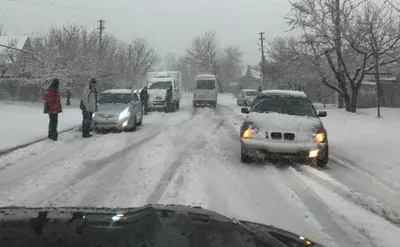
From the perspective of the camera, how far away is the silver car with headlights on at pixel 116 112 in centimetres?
1602

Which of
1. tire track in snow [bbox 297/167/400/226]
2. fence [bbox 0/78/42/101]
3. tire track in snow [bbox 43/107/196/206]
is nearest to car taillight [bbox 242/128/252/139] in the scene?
tire track in snow [bbox 297/167/400/226]

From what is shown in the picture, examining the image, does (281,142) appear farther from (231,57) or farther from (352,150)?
(231,57)

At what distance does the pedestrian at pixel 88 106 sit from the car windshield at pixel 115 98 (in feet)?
7.84

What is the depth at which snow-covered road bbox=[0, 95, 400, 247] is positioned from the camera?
571 centimetres

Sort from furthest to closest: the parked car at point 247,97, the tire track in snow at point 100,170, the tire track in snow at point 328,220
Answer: the parked car at point 247,97, the tire track in snow at point 100,170, the tire track in snow at point 328,220

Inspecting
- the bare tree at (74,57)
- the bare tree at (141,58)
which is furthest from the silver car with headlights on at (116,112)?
the bare tree at (141,58)

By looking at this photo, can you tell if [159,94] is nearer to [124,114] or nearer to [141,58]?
[124,114]

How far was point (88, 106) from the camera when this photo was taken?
14.8 m

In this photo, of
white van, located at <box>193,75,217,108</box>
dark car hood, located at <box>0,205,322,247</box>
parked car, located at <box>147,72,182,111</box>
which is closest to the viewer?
dark car hood, located at <box>0,205,322,247</box>

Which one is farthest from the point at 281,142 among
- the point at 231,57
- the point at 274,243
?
the point at 231,57

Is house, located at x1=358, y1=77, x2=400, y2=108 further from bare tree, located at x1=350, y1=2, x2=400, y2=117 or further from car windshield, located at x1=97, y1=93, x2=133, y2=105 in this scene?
car windshield, located at x1=97, y1=93, x2=133, y2=105

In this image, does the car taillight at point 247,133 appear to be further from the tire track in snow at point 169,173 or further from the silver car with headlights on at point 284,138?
the tire track in snow at point 169,173

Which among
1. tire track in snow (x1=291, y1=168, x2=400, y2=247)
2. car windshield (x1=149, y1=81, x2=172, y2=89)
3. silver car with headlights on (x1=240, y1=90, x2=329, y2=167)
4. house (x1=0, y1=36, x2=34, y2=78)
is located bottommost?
tire track in snow (x1=291, y1=168, x2=400, y2=247)

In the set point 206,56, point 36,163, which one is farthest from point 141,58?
point 36,163
